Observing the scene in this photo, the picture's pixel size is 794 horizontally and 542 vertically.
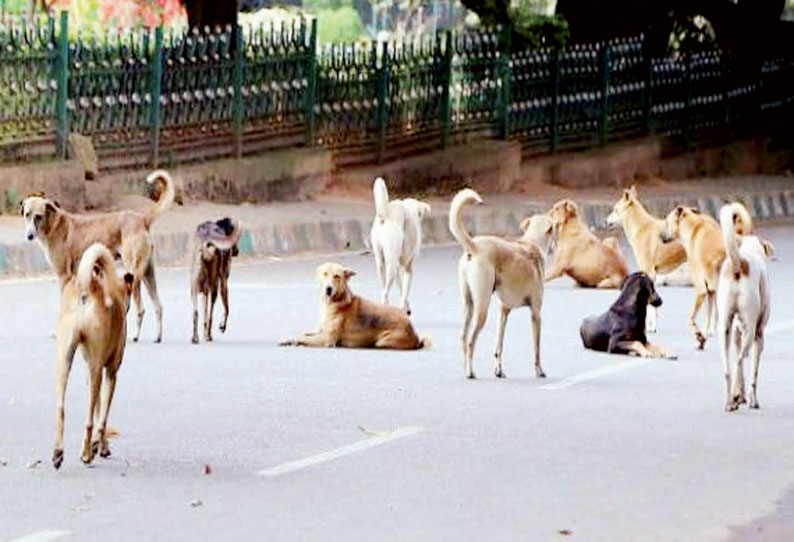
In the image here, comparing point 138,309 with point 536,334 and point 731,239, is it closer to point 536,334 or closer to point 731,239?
point 536,334

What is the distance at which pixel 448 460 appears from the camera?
12070 millimetres

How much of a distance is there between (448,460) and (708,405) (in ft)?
8.80

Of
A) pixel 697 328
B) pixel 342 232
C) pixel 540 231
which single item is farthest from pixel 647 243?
pixel 342 232

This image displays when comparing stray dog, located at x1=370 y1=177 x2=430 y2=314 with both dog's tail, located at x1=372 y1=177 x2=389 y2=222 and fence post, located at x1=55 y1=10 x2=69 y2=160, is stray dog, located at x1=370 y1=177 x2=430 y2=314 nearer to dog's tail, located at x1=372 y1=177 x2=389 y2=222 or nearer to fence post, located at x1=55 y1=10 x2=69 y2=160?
dog's tail, located at x1=372 y1=177 x2=389 y2=222

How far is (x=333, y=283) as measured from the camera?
52.9 feet

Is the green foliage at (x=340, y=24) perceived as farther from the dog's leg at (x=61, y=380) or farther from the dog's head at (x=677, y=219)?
the dog's leg at (x=61, y=380)

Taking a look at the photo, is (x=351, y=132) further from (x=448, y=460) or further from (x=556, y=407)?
(x=448, y=460)

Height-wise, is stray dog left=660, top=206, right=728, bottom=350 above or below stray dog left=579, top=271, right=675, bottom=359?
above

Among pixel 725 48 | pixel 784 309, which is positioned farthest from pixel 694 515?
pixel 725 48

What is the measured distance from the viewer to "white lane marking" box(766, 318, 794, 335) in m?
18.5

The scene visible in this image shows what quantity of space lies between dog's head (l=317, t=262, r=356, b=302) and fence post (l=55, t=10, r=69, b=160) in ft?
29.4

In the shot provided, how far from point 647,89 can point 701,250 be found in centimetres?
1762

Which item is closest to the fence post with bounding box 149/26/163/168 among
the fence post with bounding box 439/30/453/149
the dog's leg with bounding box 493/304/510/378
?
the fence post with bounding box 439/30/453/149

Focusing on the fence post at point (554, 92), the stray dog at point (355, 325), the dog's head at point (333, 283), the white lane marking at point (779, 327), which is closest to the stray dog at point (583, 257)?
the white lane marking at point (779, 327)
